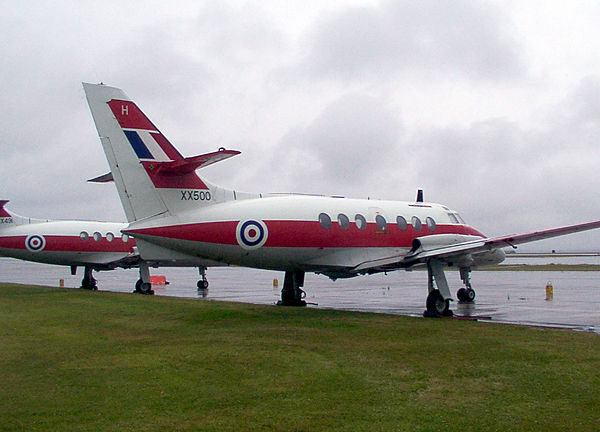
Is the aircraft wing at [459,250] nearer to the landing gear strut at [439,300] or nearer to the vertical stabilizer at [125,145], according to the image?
the landing gear strut at [439,300]

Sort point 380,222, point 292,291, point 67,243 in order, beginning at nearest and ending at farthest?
point 380,222, point 292,291, point 67,243

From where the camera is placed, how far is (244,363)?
34.1ft

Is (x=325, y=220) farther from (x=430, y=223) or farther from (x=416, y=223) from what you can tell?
(x=430, y=223)

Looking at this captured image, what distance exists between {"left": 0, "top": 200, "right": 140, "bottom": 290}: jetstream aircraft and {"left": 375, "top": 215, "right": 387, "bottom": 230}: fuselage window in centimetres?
1757

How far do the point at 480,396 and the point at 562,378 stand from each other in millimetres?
1828

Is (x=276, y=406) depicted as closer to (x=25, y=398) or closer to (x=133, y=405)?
(x=133, y=405)

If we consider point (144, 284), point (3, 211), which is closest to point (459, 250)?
point (144, 284)

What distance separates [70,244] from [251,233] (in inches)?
818

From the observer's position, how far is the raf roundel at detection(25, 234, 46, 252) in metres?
33.6

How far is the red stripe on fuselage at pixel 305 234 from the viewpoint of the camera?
16.8 meters

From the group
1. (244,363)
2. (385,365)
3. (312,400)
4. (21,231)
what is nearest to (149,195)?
(244,363)

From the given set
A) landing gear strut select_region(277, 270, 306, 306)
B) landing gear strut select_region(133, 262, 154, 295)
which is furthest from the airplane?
landing gear strut select_region(277, 270, 306, 306)

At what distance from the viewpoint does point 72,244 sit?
114 feet

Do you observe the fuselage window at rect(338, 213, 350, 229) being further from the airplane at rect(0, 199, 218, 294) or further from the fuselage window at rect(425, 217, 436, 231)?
the airplane at rect(0, 199, 218, 294)
